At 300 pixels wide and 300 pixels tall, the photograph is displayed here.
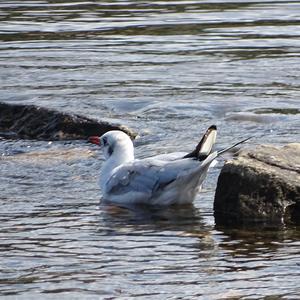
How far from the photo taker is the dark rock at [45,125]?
12.1 meters

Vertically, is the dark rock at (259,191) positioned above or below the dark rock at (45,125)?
above

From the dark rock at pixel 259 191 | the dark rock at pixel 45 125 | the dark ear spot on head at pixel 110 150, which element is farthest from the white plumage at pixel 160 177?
the dark rock at pixel 45 125

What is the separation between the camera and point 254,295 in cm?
630

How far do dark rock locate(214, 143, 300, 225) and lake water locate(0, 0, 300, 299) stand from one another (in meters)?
0.23

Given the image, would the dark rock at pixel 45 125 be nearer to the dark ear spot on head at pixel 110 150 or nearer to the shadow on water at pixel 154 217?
the dark ear spot on head at pixel 110 150

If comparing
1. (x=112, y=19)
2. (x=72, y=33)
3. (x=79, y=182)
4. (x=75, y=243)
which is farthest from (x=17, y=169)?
(x=112, y=19)

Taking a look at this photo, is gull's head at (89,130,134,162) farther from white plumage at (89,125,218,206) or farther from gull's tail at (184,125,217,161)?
gull's tail at (184,125,217,161)

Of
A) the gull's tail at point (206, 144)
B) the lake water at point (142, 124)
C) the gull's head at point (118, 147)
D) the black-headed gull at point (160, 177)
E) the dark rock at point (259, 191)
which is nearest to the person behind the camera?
the lake water at point (142, 124)

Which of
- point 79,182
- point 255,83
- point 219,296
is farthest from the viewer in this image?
point 255,83

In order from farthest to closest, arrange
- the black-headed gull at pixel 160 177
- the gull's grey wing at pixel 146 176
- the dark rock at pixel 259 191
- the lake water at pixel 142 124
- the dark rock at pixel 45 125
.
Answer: the dark rock at pixel 45 125, the gull's grey wing at pixel 146 176, the black-headed gull at pixel 160 177, the dark rock at pixel 259 191, the lake water at pixel 142 124

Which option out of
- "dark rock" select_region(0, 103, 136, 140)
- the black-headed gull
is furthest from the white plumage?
"dark rock" select_region(0, 103, 136, 140)

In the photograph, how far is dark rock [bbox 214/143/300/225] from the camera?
844 cm

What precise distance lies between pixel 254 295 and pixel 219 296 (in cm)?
18

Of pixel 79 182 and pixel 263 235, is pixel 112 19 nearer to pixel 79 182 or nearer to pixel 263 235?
pixel 79 182
